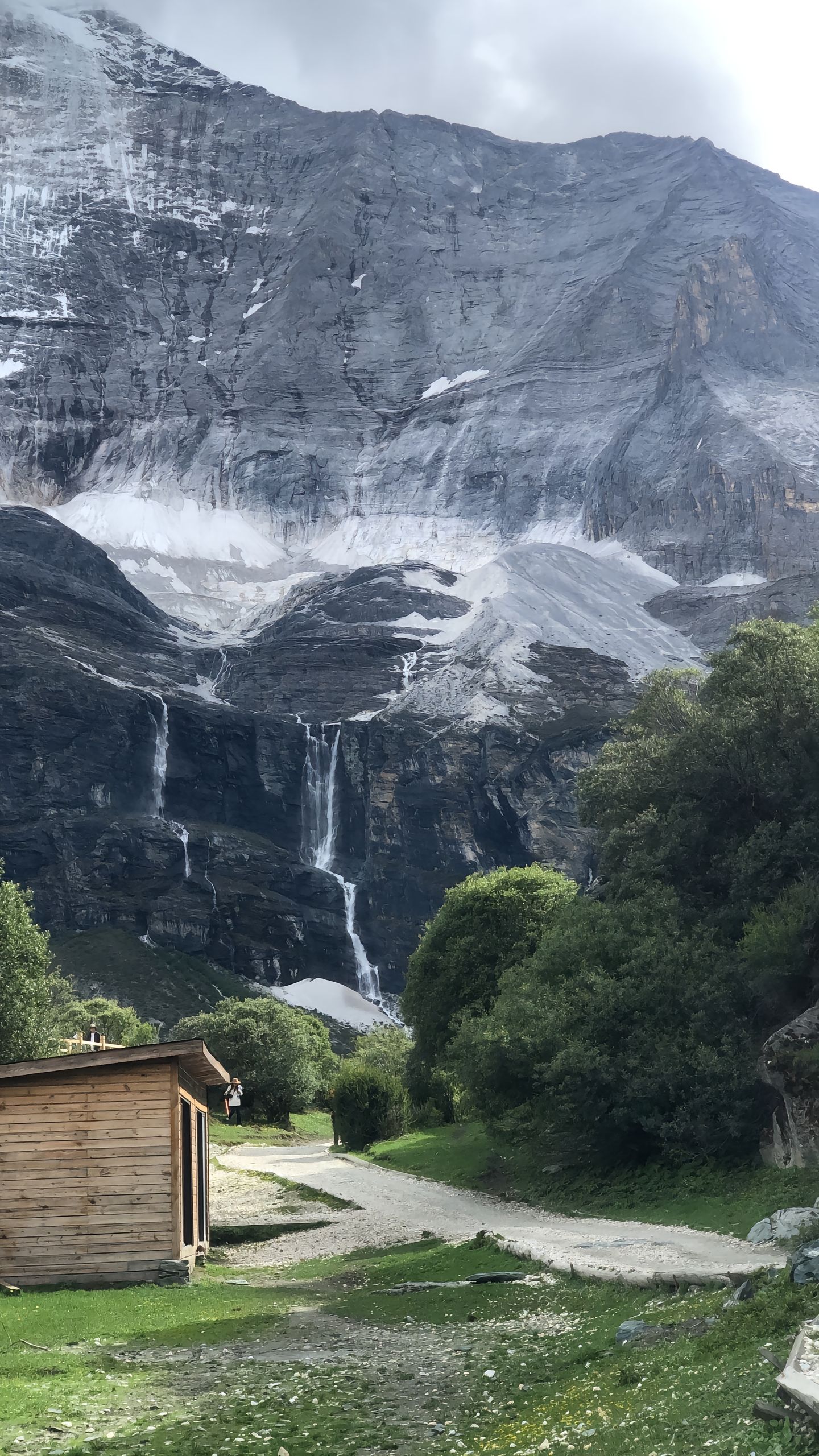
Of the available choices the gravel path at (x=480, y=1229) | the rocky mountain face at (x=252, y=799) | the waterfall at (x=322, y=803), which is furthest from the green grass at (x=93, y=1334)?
the waterfall at (x=322, y=803)

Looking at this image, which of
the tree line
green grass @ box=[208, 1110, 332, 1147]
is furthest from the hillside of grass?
the tree line

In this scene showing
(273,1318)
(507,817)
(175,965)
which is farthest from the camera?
(507,817)

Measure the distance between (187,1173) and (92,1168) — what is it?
7.77ft

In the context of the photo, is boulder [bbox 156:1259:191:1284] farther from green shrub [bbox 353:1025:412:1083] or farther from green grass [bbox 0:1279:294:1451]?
green shrub [bbox 353:1025:412:1083]

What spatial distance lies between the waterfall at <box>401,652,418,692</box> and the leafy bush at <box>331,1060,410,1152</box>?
13534 cm

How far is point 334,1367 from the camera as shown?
13672 mm

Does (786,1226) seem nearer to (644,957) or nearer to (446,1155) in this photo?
(644,957)

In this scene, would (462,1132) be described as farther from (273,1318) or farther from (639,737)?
(273,1318)

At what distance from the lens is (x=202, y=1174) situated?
1073 inches

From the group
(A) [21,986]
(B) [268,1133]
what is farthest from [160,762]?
(A) [21,986]

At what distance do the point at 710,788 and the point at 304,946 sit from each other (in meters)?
110

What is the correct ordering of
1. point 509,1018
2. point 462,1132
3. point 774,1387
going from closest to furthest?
point 774,1387, point 509,1018, point 462,1132

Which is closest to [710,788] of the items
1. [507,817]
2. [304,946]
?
[304,946]

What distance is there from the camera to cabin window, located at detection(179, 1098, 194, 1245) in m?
22.9
